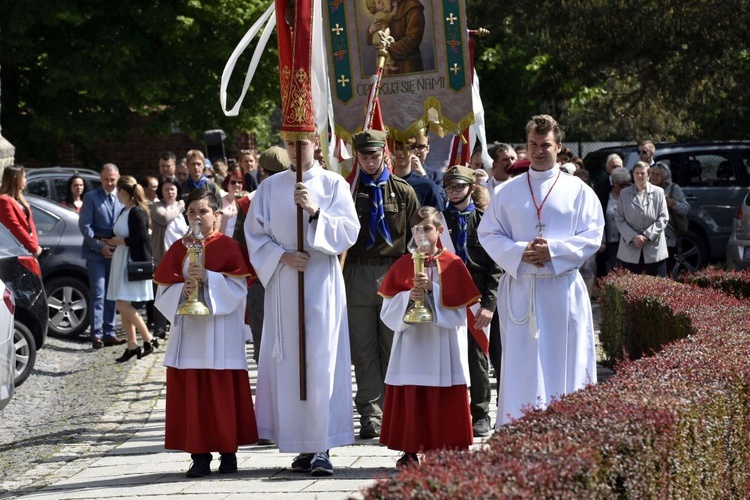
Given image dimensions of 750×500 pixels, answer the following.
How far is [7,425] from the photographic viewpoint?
35.5 feet

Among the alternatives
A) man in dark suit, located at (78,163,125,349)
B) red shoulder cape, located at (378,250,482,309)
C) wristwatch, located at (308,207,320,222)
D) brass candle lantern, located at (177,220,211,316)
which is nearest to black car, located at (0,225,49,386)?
man in dark suit, located at (78,163,125,349)

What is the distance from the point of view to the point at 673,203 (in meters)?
16.7

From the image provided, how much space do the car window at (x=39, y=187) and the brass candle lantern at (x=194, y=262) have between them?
11.1 m

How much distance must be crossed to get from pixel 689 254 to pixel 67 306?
8.41 meters

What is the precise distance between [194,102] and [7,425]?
1546 centimetres

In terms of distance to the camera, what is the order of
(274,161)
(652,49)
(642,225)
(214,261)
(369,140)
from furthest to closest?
(652,49) < (642,225) < (274,161) < (369,140) < (214,261)

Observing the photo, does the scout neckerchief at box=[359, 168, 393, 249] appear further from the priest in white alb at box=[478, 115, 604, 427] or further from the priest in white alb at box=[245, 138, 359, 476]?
the priest in white alb at box=[478, 115, 604, 427]

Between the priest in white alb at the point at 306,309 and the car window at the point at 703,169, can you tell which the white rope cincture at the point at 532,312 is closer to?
the priest in white alb at the point at 306,309

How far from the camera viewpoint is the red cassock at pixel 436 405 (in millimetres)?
7773

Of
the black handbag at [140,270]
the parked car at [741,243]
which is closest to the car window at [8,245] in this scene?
the black handbag at [140,270]

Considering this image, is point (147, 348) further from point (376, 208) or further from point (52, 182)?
point (52, 182)

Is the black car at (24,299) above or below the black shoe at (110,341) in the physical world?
above

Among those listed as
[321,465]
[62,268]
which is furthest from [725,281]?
[62,268]

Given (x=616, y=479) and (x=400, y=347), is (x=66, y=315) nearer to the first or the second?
(x=400, y=347)
